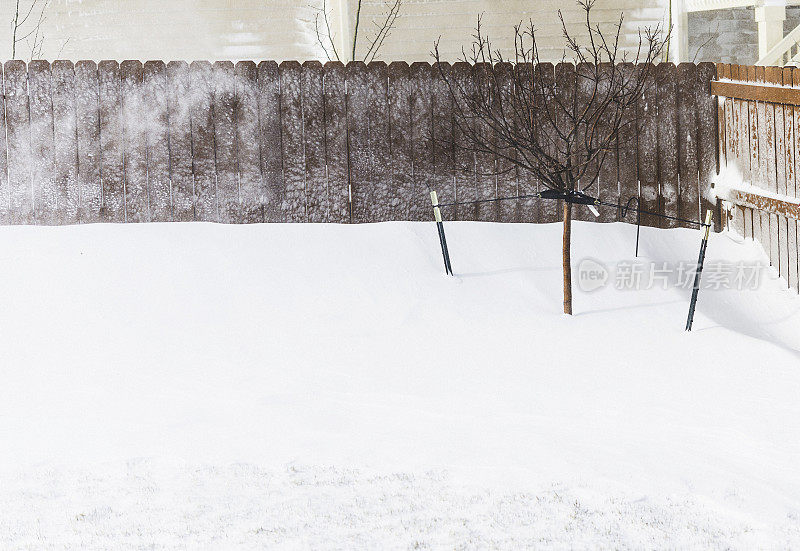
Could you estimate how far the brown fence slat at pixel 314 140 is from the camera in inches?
339

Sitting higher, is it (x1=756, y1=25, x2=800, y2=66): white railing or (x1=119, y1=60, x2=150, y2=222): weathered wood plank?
(x1=756, y1=25, x2=800, y2=66): white railing

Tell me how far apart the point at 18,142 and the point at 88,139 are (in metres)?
0.63

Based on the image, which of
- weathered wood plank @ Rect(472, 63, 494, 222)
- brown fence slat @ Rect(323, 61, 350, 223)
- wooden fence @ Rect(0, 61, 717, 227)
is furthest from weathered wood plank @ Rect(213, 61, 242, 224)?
weathered wood plank @ Rect(472, 63, 494, 222)

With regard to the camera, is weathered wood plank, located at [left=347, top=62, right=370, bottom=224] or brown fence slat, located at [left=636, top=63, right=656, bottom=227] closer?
weathered wood plank, located at [left=347, top=62, right=370, bottom=224]

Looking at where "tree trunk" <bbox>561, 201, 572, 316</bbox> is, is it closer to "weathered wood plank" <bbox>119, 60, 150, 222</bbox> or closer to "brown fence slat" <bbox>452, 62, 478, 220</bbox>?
"brown fence slat" <bbox>452, 62, 478, 220</bbox>

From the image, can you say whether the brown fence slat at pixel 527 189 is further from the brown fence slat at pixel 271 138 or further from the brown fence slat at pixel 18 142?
the brown fence slat at pixel 18 142

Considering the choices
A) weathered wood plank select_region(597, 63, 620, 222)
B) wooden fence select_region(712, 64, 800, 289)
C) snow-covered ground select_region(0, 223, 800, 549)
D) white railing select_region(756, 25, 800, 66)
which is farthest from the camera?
white railing select_region(756, 25, 800, 66)

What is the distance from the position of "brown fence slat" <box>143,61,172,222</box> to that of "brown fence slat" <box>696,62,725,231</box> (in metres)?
4.86

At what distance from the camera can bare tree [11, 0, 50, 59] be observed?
12.9 m

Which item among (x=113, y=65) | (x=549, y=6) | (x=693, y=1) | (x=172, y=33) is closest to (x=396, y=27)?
(x=549, y=6)

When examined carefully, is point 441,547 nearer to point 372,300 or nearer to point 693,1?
point 372,300

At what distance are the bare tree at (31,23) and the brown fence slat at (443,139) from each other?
6.74 m

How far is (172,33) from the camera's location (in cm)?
1269

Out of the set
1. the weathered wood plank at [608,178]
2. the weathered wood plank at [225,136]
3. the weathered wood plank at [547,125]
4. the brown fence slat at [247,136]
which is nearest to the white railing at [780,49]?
the weathered wood plank at [608,178]
